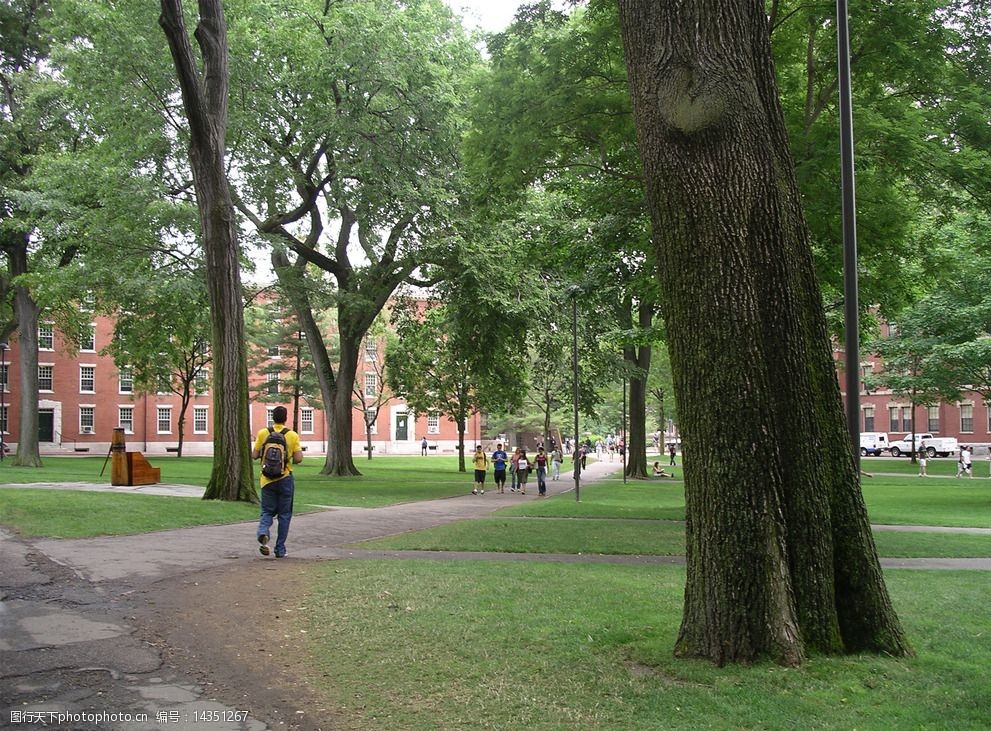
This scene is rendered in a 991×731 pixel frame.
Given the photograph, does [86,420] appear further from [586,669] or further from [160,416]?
[586,669]

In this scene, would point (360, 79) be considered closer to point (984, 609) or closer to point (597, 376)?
point (597, 376)

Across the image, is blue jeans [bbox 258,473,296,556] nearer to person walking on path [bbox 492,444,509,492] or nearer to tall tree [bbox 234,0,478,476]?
tall tree [bbox 234,0,478,476]

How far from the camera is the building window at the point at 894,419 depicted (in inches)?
Result: 2899

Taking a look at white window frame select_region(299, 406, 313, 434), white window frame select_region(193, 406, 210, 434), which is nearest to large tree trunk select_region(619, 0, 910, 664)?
white window frame select_region(193, 406, 210, 434)

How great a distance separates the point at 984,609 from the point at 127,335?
30225 millimetres

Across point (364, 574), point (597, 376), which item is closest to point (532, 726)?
point (364, 574)

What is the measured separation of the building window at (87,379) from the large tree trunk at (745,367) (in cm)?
7583

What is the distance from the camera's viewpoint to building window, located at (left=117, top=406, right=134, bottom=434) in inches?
2896

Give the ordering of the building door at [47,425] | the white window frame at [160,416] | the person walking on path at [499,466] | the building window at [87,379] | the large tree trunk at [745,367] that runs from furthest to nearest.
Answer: the white window frame at [160,416], the building window at [87,379], the building door at [47,425], the person walking on path at [499,466], the large tree trunk at [745,367]

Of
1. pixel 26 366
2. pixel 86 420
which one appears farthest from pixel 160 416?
pixel 26 366

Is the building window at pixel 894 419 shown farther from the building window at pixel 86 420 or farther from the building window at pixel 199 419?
the building window at pixel 86 420

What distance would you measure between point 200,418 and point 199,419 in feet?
0.42

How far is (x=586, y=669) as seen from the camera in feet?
17.9

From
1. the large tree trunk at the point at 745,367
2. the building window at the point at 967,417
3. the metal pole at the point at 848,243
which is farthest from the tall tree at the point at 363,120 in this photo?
the building window at the point at 967,417
